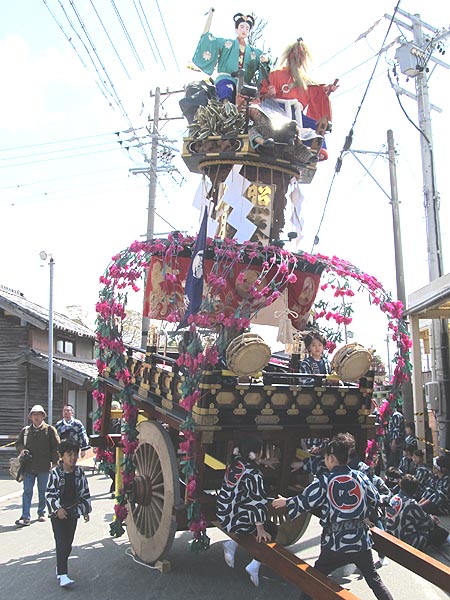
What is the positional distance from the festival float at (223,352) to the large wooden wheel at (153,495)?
17 mm

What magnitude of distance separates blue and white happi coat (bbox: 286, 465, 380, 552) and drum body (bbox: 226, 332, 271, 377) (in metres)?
1.13

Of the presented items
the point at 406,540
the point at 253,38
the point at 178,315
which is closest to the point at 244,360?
the point at 178,315

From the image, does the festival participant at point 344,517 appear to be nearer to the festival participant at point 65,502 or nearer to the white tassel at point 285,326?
the festival participant at point 65,502

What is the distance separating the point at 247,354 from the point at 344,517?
4.83 ft

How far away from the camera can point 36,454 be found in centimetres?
801

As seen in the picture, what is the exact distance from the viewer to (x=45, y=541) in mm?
6996

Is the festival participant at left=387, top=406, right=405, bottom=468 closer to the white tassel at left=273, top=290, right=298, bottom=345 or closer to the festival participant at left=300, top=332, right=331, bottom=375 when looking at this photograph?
the white tassel at left=273, top=290, right=298, bottom=345

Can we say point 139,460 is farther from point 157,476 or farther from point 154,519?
point 154,519

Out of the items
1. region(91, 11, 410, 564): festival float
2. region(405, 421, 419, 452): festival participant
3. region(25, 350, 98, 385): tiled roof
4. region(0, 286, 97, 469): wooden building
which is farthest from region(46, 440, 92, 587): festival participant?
region(0, 286, 97, 469): wooden building

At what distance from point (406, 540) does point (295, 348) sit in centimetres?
245

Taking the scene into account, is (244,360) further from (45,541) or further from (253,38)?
(253,38)

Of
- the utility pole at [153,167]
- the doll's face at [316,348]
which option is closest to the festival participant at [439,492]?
the doll's face at [316,348]

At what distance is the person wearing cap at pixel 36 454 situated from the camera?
797 cm

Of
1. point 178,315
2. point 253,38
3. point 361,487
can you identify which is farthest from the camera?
point 253,38
